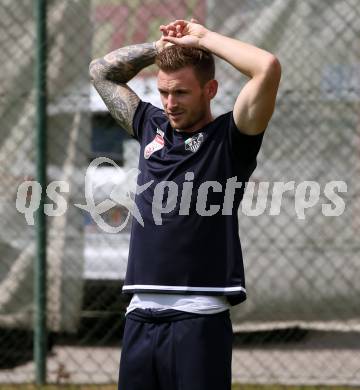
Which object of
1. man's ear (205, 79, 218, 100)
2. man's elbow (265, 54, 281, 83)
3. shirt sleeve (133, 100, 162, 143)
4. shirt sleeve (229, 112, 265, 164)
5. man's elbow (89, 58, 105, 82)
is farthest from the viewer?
man's elbow (89, 58, 105, 82)

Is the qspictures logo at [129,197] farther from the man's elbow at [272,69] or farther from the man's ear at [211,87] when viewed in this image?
the man's elbow at [272,69]

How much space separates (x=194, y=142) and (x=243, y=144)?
18cm

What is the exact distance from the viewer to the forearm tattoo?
3631 millimetres

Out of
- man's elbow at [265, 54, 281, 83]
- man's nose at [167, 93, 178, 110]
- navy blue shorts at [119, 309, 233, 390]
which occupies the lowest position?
navy blue shorts at [119, 309, 233, 390]

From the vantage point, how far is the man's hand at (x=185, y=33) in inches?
126

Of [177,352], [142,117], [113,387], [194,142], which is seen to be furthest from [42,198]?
[177,352]

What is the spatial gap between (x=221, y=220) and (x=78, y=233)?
2429 millimetres

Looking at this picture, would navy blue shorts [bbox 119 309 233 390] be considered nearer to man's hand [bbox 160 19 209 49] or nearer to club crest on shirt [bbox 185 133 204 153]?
club crest on shirt [bbox 185 133 204 153]

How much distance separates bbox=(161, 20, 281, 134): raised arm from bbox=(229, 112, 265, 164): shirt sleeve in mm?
22

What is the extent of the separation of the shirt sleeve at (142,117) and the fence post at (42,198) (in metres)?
1.85

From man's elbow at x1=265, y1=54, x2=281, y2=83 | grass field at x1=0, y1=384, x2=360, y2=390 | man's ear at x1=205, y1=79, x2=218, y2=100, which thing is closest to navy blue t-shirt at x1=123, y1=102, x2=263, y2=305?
man's ear at x1=205, y1=79, x2=218, y2=100

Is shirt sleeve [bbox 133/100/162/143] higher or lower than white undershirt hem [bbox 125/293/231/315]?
higher

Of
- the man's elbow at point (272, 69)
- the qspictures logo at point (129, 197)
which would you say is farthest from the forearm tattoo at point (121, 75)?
the qspictures logo at point (129, 197)

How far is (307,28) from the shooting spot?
5.29 metres
